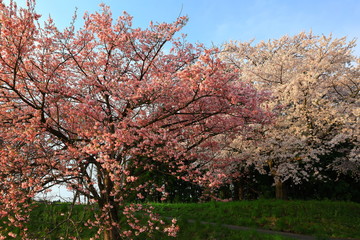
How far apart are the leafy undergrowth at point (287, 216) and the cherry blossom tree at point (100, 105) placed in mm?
4621

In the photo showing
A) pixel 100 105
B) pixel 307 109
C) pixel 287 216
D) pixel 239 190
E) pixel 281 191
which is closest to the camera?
pixel 100 105

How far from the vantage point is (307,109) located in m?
14.0

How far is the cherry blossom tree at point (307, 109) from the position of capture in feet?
45.9

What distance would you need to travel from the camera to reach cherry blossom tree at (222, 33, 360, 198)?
13977mm

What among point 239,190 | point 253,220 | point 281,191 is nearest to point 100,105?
point 253,220

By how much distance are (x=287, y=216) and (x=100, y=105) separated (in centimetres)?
937

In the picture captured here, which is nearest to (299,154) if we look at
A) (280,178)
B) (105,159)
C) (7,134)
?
(280,178)

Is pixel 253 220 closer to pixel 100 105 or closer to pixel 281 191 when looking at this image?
pixel 281 191

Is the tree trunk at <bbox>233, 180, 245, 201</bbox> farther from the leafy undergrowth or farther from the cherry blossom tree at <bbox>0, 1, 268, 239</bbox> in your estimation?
the cherry blossom tree at <bbox>0, 1, 268, 239</bbox>

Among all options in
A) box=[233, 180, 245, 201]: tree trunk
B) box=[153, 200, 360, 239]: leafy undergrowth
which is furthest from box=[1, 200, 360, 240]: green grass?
box=[233, 180, 245, 201]: tree trunk

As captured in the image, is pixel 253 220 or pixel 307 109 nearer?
pixel 253 220

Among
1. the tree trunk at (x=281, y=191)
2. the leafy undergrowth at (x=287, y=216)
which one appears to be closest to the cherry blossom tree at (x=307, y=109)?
the tree trunk at (x=281, y=191)

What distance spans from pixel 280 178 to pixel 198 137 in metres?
7.68

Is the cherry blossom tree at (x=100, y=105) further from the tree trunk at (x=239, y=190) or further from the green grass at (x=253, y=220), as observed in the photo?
the tree trunk at (x=239, y=190)
